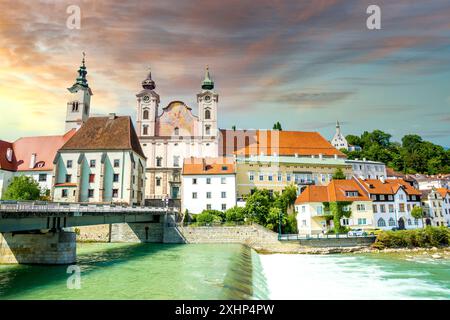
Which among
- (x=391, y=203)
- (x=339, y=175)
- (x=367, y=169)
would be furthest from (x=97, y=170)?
(x=367, y=169)

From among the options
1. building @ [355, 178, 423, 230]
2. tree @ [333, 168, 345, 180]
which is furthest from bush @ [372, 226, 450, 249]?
tree @ [333, 168, 345, 180]

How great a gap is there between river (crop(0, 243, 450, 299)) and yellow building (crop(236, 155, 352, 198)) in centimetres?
2455

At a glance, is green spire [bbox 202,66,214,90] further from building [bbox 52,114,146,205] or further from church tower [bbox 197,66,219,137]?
building [bbox 52,114,146,205]

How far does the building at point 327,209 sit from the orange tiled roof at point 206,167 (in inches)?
525

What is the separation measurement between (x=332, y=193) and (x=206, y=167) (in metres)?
21.0

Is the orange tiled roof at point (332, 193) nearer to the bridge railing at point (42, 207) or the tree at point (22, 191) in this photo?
the bridge railing at point (42, 207)

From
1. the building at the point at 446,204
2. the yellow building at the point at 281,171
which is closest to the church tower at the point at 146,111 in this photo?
the yellow building at the point at 281,171

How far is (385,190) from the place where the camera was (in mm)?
52781

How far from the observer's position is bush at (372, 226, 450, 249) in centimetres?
4162

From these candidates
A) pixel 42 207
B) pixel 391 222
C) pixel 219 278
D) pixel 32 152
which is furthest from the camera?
pixel 32 152

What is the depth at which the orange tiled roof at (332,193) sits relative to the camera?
49.5 m

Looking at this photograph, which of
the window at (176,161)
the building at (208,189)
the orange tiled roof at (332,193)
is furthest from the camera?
the window at (176,161)

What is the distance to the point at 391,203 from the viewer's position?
52000 mm

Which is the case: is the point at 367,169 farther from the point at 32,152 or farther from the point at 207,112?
the point at 32,152
